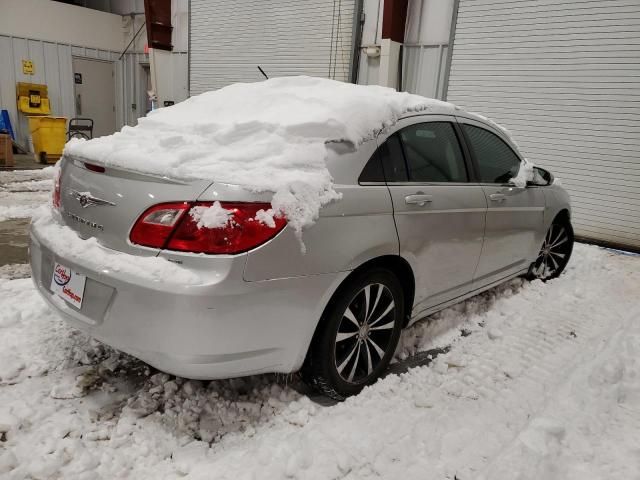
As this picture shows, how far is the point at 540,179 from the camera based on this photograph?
3797mm

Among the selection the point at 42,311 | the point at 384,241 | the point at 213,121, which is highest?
the point at 213,121

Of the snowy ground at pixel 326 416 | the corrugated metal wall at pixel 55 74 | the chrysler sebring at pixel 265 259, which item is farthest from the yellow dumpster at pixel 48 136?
the chrysler sebring at pixel 265 259

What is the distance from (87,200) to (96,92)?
48.1ft

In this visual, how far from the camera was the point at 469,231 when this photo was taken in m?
2.90

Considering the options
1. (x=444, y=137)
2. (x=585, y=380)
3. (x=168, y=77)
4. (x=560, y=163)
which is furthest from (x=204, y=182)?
(x=168, y=77)

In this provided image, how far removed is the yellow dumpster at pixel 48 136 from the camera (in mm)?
10609

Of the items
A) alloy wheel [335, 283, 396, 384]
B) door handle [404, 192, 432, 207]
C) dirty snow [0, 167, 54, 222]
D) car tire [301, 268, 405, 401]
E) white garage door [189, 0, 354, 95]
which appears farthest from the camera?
white garage door [189, 0, 354, 95]

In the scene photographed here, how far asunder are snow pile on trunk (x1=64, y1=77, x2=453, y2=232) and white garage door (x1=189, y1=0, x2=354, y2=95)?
707 cm

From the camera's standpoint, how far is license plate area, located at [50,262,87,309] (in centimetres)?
195

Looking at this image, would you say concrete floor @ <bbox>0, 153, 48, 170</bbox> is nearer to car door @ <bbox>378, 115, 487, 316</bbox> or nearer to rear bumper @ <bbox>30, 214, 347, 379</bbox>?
rear bumper @ <bbox>30, 214, 347, 379</bbox>

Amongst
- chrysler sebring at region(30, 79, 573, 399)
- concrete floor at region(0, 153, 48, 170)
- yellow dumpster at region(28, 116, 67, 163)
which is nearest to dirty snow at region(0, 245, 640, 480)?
chrysler sebring at region(30, 79, 573, 399)

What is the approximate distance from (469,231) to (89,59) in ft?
49.0

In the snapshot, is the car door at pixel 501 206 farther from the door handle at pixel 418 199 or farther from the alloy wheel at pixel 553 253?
the door handle at pixel 418 199

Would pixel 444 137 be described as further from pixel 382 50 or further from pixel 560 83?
pixel 382 50
